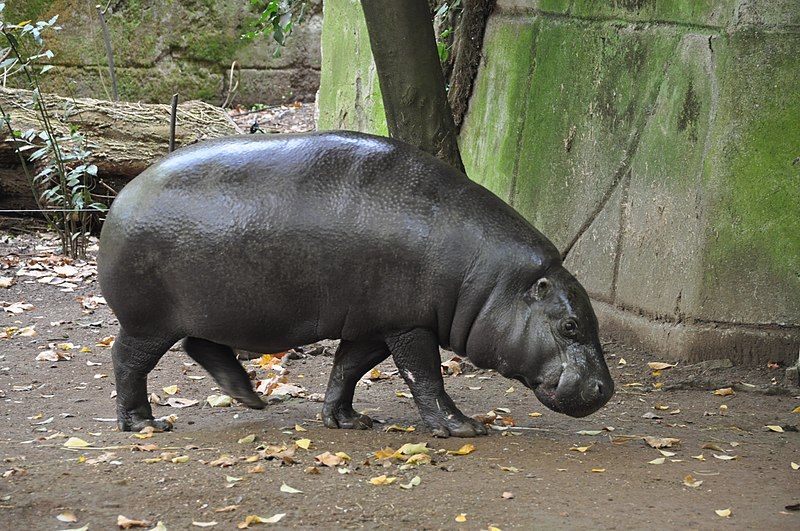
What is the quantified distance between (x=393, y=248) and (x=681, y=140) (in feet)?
7.46

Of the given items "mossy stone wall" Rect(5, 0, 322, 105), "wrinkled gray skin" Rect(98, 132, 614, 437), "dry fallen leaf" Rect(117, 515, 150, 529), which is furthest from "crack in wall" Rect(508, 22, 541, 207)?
"mossy stone wall" Rect(5, 0, 322, 105)

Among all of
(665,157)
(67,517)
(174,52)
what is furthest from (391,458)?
(174,52)

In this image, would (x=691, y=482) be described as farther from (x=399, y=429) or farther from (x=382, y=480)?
(x=399, y=429)

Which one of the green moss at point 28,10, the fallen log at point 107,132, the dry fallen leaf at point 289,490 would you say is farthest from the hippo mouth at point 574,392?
the green moss at point 28,10

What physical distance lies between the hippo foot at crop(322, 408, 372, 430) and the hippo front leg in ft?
0.98

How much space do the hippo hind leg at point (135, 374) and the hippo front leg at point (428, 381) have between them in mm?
1030

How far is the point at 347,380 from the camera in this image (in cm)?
499

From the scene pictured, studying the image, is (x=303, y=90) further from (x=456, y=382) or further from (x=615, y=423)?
(x=615, y=423)

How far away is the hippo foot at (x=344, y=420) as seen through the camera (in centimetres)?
497

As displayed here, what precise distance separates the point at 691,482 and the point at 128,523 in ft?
6.73

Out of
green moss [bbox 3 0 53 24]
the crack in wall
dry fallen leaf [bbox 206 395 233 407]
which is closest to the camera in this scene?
dry fallen leaf [bbox 206 395 233 407]

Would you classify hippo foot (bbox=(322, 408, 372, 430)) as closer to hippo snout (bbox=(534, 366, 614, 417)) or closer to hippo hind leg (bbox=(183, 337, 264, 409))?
hippo hind leg (bbox=(183, 337, 264, 409))

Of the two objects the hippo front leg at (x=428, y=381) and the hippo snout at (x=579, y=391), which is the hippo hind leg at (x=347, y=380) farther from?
the hippo snout at (x=579, y=391)

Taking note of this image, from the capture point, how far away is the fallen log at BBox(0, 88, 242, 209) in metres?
9.38
